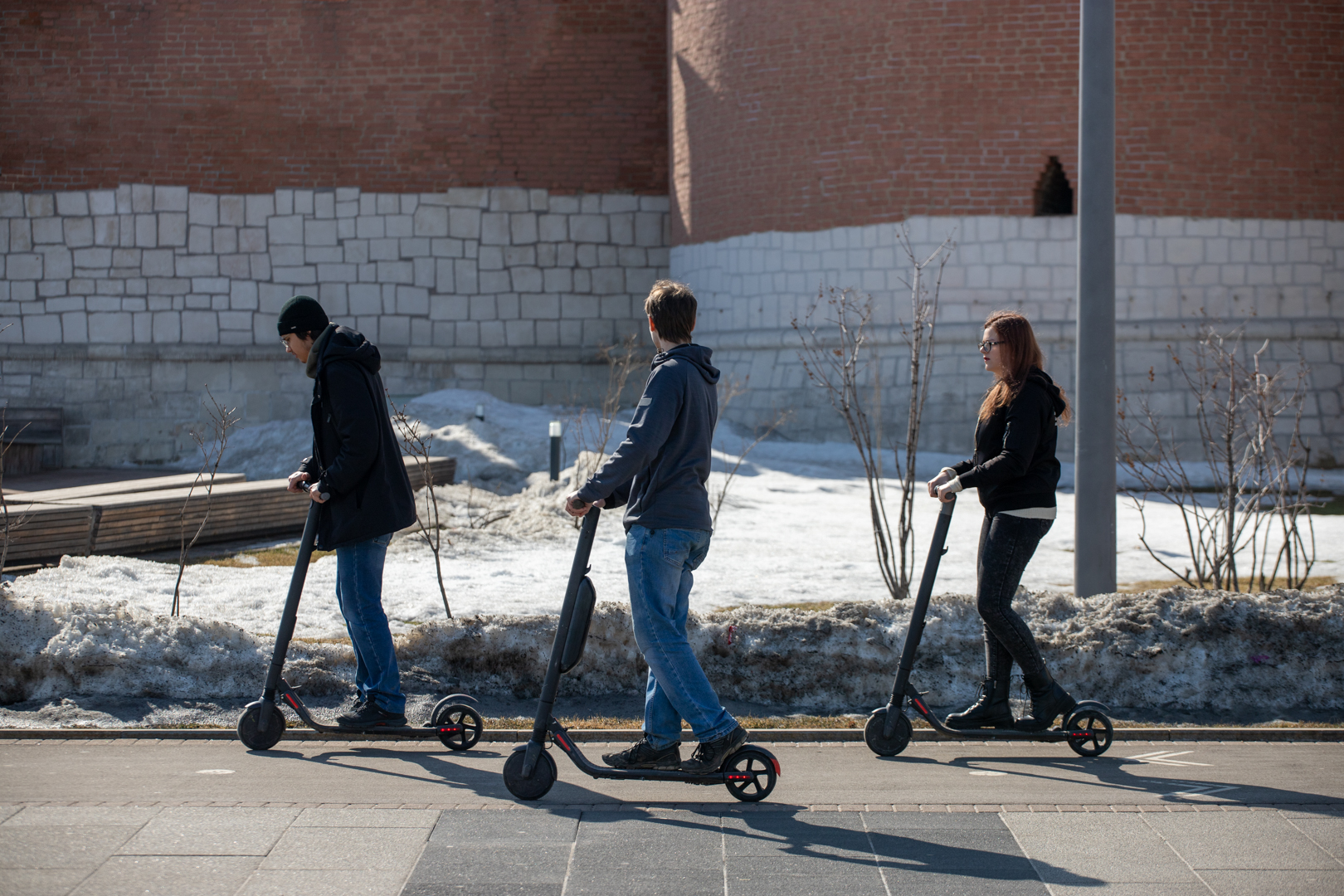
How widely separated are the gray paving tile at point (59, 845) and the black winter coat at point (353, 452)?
4.28 feet

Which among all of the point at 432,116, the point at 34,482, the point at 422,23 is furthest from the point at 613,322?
the point at 34,482

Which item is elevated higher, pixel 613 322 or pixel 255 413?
pixel 613 322

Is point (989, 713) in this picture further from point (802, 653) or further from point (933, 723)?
point (802, 653)

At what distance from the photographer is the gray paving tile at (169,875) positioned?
10.2ft

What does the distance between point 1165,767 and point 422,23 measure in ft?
53.3

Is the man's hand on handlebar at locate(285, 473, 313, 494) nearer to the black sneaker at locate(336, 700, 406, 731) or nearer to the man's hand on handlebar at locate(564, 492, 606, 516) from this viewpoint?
the black sneaker at locate(336, 700, 406, 731)

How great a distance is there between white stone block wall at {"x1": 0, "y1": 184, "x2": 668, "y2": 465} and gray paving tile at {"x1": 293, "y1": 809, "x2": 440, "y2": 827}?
14.1 meters

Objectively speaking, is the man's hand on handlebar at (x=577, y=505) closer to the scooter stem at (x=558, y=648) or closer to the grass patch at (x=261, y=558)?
the scooter stem at (x=558, y=648)

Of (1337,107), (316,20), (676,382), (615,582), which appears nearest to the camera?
(676,382)

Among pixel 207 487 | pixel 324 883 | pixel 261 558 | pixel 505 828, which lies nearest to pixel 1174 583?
pixel 505 828

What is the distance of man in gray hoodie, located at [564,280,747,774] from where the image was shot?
388 centimetres

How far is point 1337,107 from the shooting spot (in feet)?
47.2

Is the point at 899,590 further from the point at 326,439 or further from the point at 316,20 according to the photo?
the point at 316,20

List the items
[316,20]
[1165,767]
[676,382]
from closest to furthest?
[676,382]
[1165,767]
[316,20]
